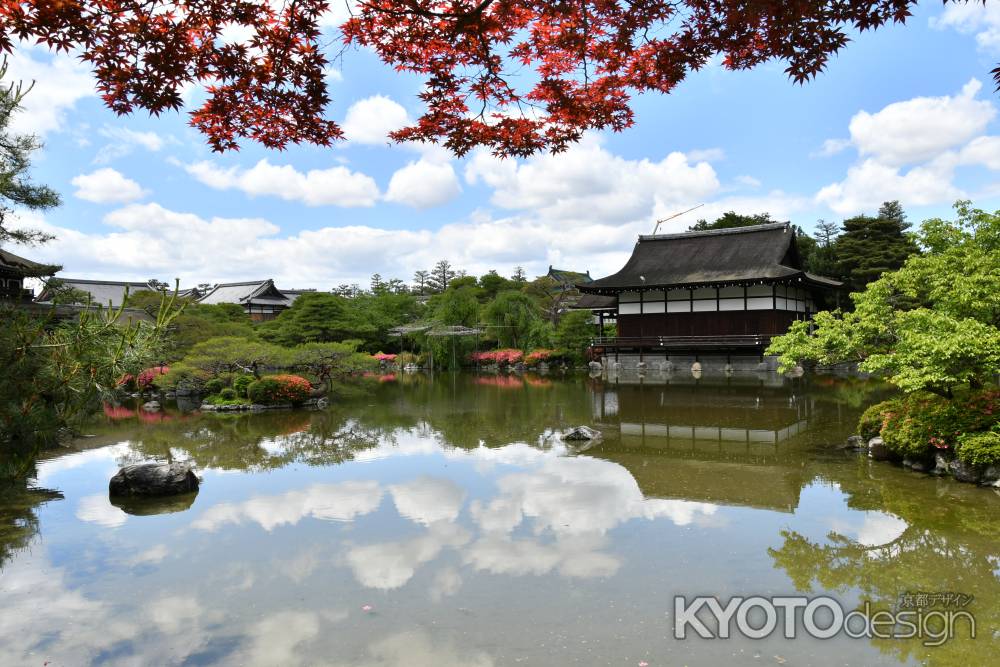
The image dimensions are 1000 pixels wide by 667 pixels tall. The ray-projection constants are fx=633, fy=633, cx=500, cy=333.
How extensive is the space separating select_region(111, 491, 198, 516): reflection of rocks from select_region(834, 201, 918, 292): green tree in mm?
30594

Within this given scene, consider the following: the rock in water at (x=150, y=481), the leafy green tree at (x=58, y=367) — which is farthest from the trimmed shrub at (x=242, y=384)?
the leafy green tree at (x=58, y=367)

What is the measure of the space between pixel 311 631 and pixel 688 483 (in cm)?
520

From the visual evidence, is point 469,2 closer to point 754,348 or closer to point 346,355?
point 346,355

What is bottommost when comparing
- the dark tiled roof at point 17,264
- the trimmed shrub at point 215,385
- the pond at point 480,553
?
the pond at point 480,553

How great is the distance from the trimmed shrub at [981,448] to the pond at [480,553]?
37cm

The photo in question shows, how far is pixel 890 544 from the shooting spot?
18.3ft

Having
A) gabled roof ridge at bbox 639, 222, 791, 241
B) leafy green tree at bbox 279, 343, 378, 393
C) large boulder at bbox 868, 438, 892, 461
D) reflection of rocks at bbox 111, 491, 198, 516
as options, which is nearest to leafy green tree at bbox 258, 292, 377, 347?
leafy green tree at bbox 279, 343, 378, 393

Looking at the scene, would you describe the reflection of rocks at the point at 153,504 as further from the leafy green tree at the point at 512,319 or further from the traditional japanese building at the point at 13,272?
the leafy green tree at the point at 512,319

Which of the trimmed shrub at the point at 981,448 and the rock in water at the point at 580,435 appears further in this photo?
the rock in water at the point at 580,435

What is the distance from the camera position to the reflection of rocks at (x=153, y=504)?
711cm

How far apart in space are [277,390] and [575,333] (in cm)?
1844

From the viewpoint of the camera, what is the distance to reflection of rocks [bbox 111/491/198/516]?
23.3 ft

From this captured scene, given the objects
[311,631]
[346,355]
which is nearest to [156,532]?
[311,631]

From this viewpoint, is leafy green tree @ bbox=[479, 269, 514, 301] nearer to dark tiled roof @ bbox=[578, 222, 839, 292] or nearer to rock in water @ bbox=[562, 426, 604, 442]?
dark tiled roof @ bbox=[578, 222, 839, 292]
